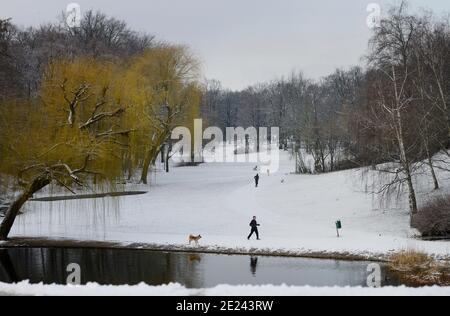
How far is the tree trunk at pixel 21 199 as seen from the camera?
78.5ft

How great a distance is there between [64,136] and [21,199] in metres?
4.11

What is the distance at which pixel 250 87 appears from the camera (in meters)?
126

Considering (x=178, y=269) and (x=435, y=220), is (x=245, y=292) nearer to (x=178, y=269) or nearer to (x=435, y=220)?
(x=178, y=269)

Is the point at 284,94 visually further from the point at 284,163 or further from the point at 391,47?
the point at 391,47

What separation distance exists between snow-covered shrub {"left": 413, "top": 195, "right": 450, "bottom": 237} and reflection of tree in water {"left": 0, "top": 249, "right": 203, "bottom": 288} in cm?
1036

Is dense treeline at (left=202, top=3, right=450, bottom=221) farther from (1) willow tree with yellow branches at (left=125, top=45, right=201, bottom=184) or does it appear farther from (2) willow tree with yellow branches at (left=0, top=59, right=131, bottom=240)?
(1) willow tree with yellow branches at (left=125, top=45, right=201, bottom=184)

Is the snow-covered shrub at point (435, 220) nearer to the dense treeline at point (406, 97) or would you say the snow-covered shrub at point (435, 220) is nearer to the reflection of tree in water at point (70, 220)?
the dense treeline at point (406, 97)

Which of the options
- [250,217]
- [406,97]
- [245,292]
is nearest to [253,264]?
[245,292]

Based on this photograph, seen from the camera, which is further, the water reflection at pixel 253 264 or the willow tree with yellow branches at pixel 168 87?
the willow tree with yellow branches at pixel 168 87

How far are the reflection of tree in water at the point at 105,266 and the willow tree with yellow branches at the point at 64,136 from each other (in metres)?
3.06

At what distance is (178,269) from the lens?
64.6 ft

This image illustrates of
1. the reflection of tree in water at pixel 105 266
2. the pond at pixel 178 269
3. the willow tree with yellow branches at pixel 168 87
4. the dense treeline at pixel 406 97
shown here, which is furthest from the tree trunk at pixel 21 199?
the willow tree with yellow branches at pixel 168 87
